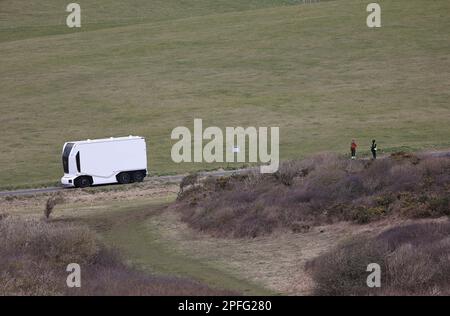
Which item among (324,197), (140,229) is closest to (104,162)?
(140,229)

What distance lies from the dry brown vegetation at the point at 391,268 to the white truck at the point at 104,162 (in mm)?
24240

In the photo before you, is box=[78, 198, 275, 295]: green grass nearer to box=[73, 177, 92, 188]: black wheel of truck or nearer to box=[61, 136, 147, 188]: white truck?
box=[73, 177, 92, 188]: black wheel of truck

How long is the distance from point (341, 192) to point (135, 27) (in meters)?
67.9

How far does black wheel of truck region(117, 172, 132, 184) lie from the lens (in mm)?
45094

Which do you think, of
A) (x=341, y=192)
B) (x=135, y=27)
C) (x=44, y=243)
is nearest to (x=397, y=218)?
(x=341, y=192)

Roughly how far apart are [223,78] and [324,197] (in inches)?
1747

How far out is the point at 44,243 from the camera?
22953 mm

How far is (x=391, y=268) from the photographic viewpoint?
2034cm

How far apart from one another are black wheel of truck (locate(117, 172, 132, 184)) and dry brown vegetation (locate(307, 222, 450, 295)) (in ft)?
79.6

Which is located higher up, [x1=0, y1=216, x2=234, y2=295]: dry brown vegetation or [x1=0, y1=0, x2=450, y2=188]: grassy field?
[x1=0, y1=0, x2=450, y2=188]: grassy field

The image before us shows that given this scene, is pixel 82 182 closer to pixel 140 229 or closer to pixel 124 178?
pixel 124 178

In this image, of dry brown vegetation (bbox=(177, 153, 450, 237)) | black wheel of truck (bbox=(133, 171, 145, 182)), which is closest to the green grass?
dry brown vegetation (bbox=(177, 153, 450, 237))

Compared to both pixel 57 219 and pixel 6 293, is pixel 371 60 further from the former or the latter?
pixel 6 293

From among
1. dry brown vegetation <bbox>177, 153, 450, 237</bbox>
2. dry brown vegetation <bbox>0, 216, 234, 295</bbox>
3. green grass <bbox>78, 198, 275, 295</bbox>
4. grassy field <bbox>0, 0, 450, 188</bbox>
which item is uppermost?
grassy field <bbox>0, 0, 450, 188</bbox>
